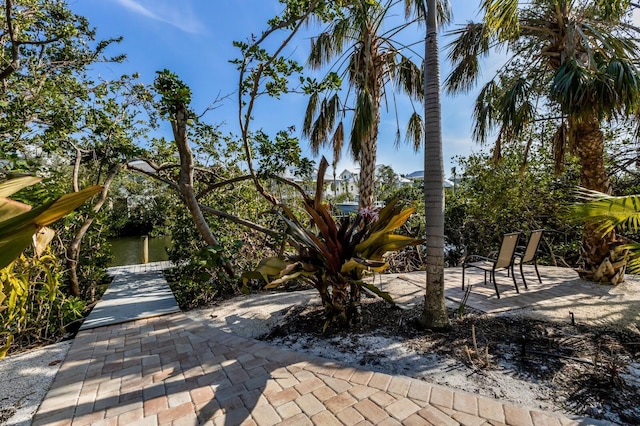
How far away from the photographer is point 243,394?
Answer: 80.5 inches

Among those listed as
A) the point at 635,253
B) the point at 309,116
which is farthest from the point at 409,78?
the point at 635,253

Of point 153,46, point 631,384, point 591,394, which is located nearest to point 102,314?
point 153,46

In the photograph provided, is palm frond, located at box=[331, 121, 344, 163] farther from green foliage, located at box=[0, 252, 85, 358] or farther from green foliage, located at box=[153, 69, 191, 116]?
green foliage, located at box=[0, 252, 85, 358]

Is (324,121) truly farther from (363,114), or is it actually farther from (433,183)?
(433,183)

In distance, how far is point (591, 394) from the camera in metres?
1.91

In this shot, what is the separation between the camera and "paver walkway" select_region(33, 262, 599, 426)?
5.84 ft

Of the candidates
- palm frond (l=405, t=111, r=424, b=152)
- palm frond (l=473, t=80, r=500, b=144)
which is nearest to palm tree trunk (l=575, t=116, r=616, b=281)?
palm frond (l=473, t=80, r=500, b=144)

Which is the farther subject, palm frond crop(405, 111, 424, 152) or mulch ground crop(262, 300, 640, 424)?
palm frond crop(405, 111, 424, 152)

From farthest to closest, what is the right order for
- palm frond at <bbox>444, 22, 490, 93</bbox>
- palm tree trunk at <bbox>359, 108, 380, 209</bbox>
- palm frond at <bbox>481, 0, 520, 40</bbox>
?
1. palm tree trunk at <bbox>359, 108, 380, 209</bbox>
2. palm frond at <bbox>444, 22, 490, 93</bbox>
3. palm frond at <bbox>481, 0, 520, 40</bbox>

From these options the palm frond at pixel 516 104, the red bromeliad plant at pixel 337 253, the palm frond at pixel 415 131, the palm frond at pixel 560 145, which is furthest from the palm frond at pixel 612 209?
the palm frond at pixel 415 131

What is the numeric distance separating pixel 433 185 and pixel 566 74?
2.81 metres

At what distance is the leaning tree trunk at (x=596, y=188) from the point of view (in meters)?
4.45

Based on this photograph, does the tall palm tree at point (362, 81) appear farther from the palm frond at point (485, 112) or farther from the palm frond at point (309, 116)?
the palm frond at point (485, 112)

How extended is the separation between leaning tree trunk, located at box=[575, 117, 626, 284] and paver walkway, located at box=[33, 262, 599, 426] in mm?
4101
